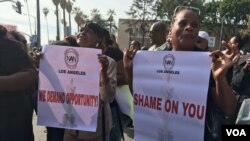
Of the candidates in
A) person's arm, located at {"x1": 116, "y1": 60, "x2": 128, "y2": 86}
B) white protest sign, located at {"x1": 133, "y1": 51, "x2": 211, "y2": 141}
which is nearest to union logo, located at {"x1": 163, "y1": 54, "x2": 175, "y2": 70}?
white protest sign, located at {"x1": 133, "y1": 51, "x2": 211, "y2": 141}

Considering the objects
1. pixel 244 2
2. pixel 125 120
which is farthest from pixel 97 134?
pixel 244 2

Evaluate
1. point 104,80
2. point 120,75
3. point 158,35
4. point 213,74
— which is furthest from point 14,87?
point 158,35

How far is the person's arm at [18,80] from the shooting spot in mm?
2912

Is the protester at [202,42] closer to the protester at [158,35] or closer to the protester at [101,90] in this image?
the protester at [158,35]

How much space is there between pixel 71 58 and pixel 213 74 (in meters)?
1.37

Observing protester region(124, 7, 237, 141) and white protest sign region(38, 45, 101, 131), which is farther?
white protest sign region(38, 45, 101, 131)

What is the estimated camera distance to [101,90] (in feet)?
11.5

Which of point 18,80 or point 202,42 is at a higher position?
point 202,42

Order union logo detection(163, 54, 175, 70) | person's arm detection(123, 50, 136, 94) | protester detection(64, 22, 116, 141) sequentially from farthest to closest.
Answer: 1. protester detection(64, 22, 116, 141)
2. person's arm detection(123, 50, 136, 94)
3. union logo detection(163, 54, 175, 70)

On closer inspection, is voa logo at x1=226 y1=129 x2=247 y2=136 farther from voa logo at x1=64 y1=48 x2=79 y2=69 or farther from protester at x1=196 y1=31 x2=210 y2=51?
voa logo at x1=64 y1=48 x2=79 y2=69

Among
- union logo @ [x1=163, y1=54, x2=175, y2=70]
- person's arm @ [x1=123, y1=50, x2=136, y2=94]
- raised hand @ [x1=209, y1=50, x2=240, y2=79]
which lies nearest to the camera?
raised hand @ [x1=209, y1=50, x2=240, y2=79]

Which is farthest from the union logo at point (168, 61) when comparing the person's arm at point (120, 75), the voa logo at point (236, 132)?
the person's arm at point (120, 75)

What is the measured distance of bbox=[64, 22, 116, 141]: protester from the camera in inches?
137

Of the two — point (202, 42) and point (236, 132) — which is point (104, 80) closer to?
point (236, 132)
